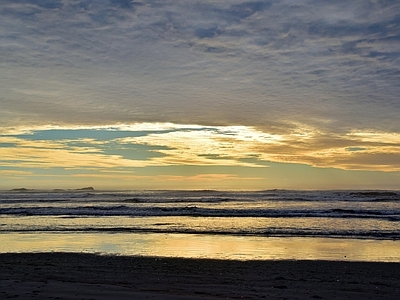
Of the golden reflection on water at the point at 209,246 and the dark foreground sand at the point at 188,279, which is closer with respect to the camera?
the dark foreground sand at the point at 188,279

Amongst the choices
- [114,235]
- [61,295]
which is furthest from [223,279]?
[114,235]

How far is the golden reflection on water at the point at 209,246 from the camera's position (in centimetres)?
1435

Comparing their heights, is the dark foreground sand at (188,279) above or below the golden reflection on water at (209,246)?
above

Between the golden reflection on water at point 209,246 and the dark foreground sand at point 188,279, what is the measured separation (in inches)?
57.4

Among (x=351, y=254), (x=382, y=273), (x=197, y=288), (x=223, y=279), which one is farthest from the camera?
(x=351, y=254)

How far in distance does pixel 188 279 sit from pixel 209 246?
240 inches

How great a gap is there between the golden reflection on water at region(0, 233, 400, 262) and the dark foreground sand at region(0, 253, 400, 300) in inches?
57.4

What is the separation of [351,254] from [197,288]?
25.4 feet

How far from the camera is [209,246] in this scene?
16.5 m

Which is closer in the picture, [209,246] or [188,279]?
[188,279]

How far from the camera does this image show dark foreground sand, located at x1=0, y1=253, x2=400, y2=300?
891 centimetres

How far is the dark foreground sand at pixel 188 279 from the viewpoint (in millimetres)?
8906

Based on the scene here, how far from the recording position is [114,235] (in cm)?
2042

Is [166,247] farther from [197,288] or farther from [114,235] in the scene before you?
[197,288]
